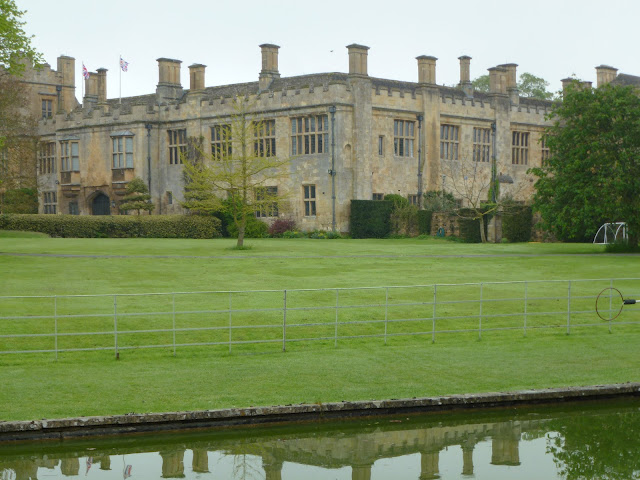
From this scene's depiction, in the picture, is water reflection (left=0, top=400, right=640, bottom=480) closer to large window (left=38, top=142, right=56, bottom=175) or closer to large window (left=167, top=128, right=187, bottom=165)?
large window (left=167, top=128, right=187, bottom=165)

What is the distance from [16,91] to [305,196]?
17.1m

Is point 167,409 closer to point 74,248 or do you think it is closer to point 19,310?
point 19,310

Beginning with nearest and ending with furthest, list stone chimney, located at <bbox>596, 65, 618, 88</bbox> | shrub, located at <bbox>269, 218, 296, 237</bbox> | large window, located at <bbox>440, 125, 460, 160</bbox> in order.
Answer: shrub, located at <bbox>269, 218, 296, 237</bbox>
large window, located at <bbox>440, 125, 460, 160</bbox>
stone chimney, located at <bbox>596, 65, 618, 88</bbox>

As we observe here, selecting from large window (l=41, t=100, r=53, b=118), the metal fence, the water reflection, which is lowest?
the water reflection

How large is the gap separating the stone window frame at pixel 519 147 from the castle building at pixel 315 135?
7cm

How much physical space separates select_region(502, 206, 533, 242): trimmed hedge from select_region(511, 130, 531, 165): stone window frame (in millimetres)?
11847

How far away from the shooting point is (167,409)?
11.1 meters

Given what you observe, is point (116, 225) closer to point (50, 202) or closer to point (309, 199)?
point (309, 199)

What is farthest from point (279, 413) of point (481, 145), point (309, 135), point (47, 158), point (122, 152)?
point (47, 158)

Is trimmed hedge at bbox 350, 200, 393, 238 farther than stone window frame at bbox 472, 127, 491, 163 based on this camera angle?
No

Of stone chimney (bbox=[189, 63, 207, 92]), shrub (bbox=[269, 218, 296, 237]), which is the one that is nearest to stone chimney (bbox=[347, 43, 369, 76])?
shrub (bbox=[269, 218, 296, 237])

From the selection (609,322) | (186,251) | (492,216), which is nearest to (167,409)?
(609,322)

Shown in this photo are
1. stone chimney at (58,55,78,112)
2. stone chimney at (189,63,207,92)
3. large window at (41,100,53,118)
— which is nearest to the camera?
stone chimney at (189,63,207,92)

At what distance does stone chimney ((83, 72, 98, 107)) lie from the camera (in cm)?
6044
